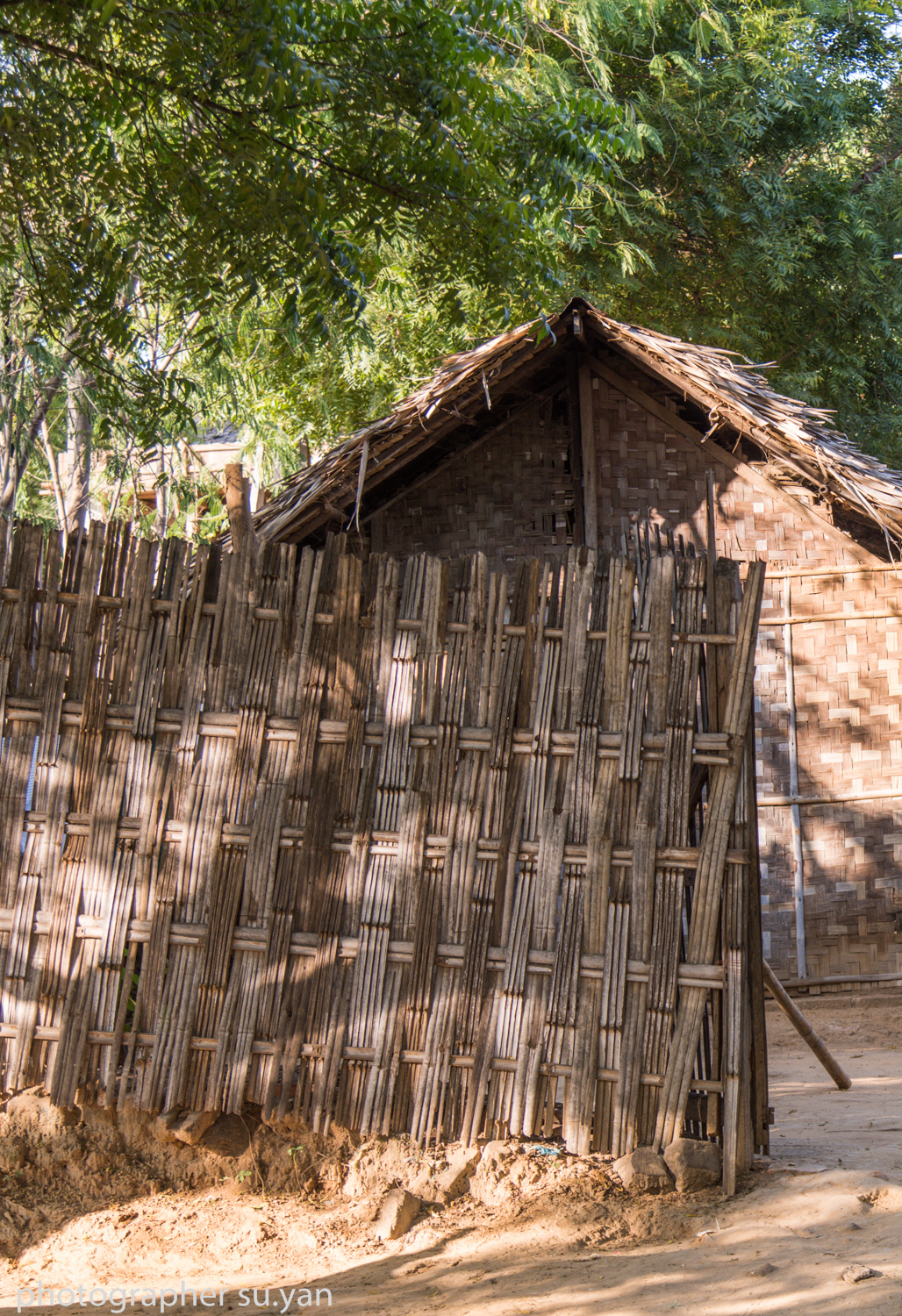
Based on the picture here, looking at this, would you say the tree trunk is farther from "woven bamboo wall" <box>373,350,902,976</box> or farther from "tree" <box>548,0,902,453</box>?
"woven bamboo wall" <box>373,350,902,976</box>

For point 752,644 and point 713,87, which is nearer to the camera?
point 752,644

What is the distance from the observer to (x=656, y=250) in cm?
1072

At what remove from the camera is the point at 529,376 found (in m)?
6.28

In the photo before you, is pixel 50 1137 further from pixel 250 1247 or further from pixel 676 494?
pixel 676 494

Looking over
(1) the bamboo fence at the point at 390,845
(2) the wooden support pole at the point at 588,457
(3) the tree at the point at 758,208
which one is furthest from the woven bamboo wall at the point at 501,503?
(3) the tree at the point at 758,208

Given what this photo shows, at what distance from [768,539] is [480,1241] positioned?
458 cm

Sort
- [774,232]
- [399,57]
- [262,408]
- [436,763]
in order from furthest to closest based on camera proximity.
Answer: [262,408], [774,232], [399,57], [436,763]

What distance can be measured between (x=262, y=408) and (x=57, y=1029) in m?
10.7

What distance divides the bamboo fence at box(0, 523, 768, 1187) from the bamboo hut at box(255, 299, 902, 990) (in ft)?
8.85

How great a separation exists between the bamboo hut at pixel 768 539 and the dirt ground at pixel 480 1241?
2.99 metres

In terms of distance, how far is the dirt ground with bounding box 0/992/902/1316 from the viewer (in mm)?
2654

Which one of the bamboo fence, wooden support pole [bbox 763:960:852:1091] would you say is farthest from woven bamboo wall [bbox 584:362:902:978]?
the bamboo fence

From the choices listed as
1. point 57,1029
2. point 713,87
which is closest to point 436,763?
point 57,1029

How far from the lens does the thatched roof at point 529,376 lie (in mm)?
5637
